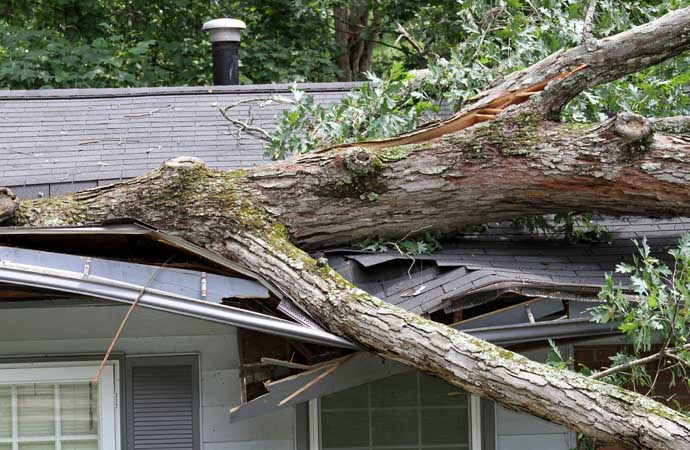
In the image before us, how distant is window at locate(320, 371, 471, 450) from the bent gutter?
1.42 meters

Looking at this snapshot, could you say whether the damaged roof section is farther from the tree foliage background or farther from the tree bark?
the tree bark

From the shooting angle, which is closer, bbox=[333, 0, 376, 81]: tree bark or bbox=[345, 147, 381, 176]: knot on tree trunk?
bbox=[345, 147, 381, 176]: knot on tree trunk

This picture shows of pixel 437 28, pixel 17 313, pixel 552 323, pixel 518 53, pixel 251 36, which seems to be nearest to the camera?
pixel 552 323

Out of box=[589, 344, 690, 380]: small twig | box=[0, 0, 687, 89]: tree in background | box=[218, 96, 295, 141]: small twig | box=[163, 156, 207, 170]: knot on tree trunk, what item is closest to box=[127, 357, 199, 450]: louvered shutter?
box=[163, 156, 207, 170]: knot on tree trunk

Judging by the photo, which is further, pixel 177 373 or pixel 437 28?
pixel 437 28

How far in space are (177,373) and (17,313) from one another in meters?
1.00

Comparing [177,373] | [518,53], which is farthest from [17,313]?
[518,53]

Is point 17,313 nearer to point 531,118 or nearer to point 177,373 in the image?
point 177,373

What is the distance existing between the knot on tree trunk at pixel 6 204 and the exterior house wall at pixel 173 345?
810 mm

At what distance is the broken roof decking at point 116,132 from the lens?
22.5 ft

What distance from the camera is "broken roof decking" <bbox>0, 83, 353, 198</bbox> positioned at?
6.86 m

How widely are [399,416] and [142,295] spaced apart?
6.79 feet

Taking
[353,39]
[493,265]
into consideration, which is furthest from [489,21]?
[353,39]

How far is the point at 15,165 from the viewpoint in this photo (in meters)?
7.01
